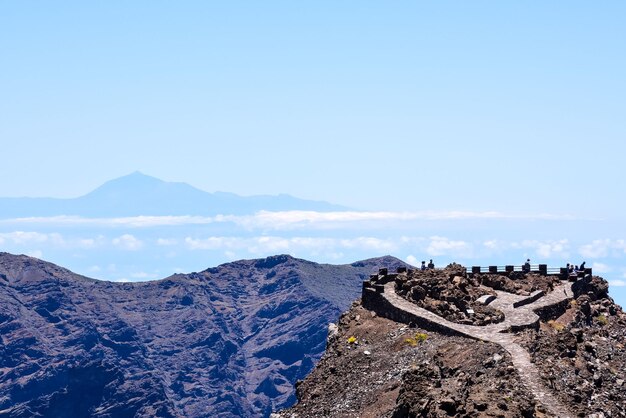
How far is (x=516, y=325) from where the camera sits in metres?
81.0

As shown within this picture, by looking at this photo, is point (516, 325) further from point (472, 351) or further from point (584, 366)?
point (584, 366)

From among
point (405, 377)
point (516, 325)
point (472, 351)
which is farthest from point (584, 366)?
point (516, 325)

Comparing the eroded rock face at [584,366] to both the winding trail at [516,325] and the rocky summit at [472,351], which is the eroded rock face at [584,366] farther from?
the winding trail at [516,325]

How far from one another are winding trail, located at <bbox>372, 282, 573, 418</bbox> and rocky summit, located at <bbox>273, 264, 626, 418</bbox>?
8 cm

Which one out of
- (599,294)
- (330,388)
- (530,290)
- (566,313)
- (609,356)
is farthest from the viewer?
(599,294)

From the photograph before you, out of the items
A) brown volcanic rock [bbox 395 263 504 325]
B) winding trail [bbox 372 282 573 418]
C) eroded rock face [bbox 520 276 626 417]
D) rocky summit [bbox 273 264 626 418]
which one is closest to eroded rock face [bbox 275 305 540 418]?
rocky summit [bbox 273 264 626 418]

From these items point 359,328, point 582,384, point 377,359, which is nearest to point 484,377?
point 582,384

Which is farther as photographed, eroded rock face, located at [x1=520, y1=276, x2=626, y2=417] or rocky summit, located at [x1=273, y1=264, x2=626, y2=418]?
eroded rock face, located at [x1=520, y1=276, x2=626, y2=417]

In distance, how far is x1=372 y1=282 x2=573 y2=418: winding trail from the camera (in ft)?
192

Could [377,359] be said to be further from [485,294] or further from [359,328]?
[485,294]

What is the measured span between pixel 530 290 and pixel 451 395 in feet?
173

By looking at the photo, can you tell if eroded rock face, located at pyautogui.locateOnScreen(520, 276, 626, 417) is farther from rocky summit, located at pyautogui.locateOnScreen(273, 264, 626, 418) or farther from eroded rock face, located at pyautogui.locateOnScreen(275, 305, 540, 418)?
eroded rock face, located at pyautogui.locateOnScreen(275, 305, 540, 418)

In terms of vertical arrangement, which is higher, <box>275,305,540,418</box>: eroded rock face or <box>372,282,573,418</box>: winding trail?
<box>372,282,573,418</box>: winding trail

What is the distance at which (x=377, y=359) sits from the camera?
80.3 metres
